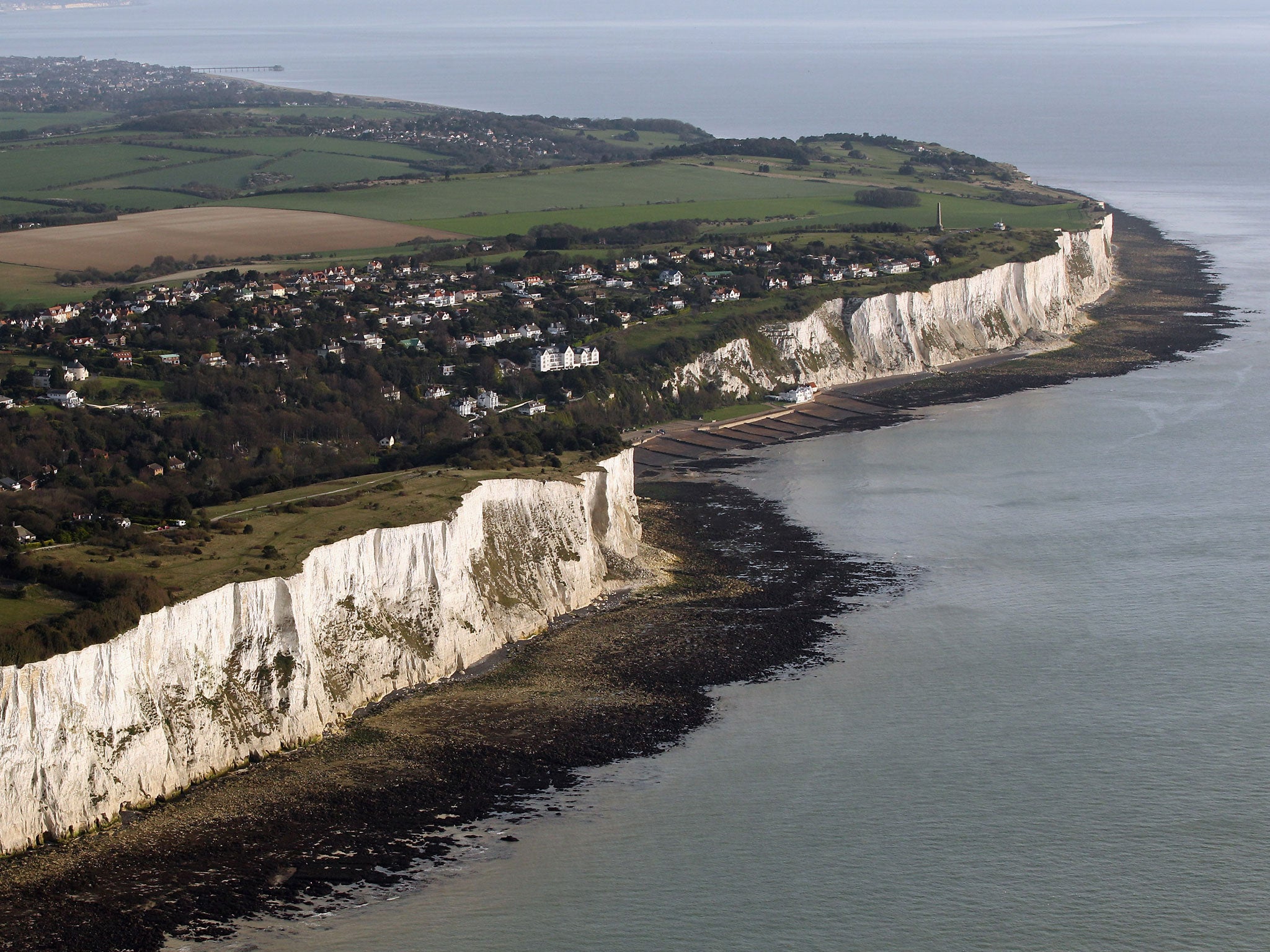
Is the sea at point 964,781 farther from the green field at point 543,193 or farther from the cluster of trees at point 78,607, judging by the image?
the green field at point 543,193

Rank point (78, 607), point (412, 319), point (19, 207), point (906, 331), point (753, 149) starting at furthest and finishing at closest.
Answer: point (753, 149)
point (19, 207)
point (906, 331)
point (412, 319)
point (78, 607)

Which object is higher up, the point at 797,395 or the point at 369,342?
the point at 369,342

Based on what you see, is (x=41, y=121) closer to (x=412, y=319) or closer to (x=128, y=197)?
(x=128, y=197)

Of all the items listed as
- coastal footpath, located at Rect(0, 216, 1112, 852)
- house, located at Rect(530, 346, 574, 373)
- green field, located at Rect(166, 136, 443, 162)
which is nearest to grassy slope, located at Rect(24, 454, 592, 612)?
coastal footpath, located at Rect(0, 216, 1112, 852)

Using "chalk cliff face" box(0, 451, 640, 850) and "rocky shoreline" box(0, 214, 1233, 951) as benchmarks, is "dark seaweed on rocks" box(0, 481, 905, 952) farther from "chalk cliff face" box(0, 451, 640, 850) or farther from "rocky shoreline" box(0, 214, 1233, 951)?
"chalk cliff face" box(0, 451, 640, 850)

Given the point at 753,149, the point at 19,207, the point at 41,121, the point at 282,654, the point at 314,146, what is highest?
the point at 41,121

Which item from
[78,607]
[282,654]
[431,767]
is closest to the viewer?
[78,607]

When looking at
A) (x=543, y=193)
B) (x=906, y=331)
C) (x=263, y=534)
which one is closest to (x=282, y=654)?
(x=263, y=534)
